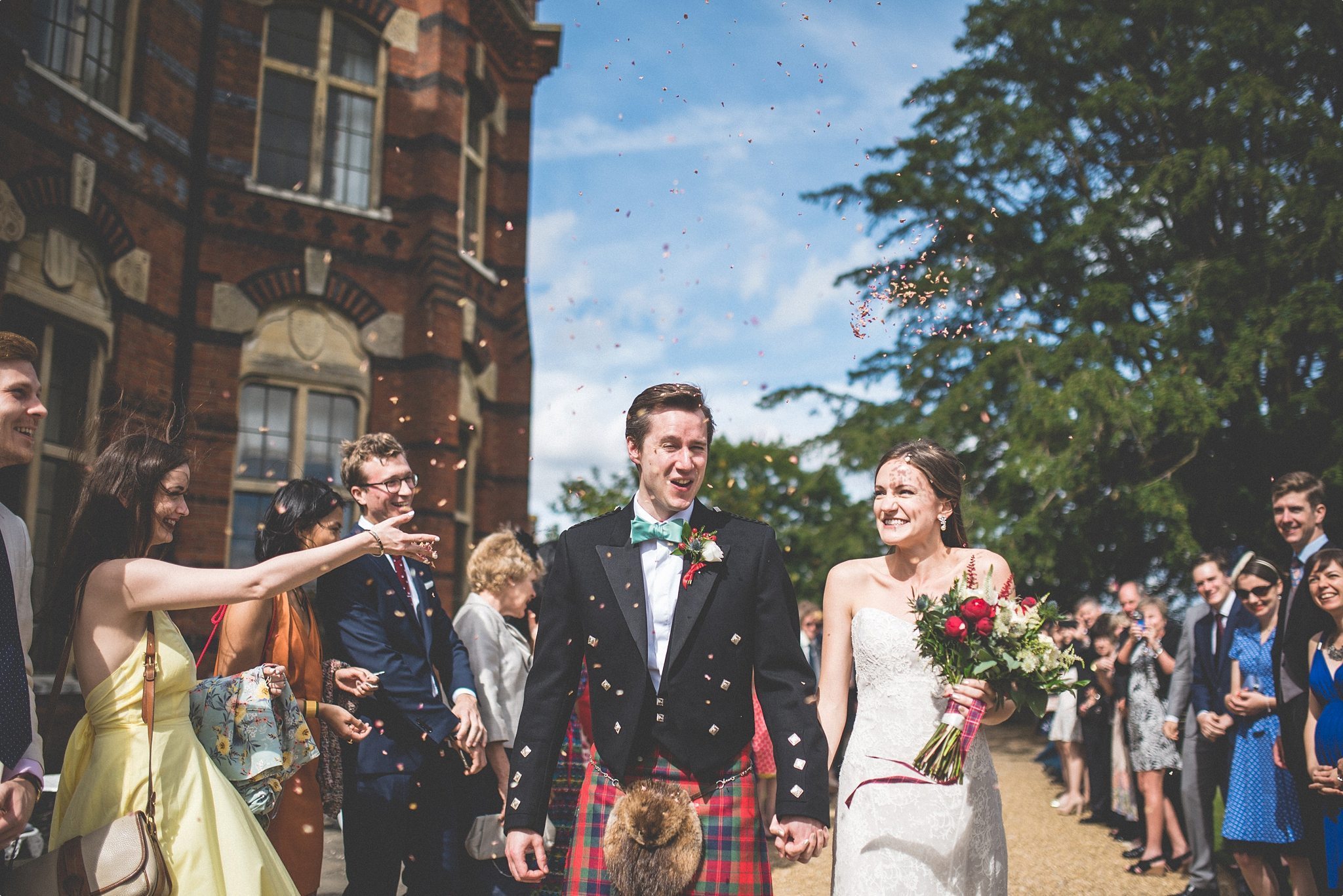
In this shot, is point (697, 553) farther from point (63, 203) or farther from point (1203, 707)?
point (63, 203)

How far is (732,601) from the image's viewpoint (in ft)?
10.4

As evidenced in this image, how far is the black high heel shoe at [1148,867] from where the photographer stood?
8.36 metres

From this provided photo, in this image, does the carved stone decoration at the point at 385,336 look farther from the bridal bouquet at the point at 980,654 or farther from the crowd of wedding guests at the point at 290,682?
the bridal bouquet at the point at 980,654

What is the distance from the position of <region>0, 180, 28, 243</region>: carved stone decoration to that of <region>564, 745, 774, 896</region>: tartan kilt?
8654 millimetres

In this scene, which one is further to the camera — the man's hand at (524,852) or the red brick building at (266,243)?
the red brick building at (266,243)

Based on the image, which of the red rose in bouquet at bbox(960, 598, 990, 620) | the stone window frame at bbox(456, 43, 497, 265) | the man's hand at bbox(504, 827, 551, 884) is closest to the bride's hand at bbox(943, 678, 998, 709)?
the red rose in bouquet at bbox(960, 598, 990, 620)

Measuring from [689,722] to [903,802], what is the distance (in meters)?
1.16

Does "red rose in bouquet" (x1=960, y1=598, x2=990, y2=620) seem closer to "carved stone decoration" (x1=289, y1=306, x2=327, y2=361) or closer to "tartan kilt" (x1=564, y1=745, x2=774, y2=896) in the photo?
"tartan kilt" (x1=564, y1=745, x2=774, y2=896)

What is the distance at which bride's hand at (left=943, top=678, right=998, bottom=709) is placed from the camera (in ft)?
11.9

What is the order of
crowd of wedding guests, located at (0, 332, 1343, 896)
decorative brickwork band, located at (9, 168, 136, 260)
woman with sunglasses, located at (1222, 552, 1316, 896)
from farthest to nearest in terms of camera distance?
decorative brickwork band, located at (9, 168, 136, 260), woman with sunglasses, located at (1222, 552, 1316, 896), crowd of wedding guests, located at (0, 332, 1343, 896)

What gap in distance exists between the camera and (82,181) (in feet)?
32.2

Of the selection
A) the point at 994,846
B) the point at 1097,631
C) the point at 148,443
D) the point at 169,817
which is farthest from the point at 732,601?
the point at 1097,631

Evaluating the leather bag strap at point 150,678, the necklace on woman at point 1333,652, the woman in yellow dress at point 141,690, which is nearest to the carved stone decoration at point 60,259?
the woman in yellow dress at point 141,690

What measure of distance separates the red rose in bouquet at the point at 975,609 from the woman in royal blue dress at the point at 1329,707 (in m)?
2.82
